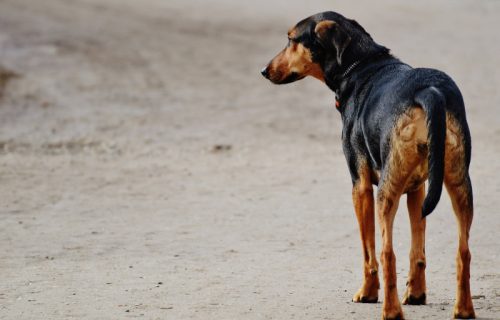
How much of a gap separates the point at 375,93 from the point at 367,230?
0.89 metres

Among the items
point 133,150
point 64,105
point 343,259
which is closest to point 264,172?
point 133,150

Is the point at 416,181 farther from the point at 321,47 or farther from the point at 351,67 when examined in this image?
the point at 321,47

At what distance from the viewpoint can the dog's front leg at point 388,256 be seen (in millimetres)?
5727

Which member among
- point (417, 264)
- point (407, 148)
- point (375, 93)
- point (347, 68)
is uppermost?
point (347, 68)

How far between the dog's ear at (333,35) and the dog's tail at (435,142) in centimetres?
124

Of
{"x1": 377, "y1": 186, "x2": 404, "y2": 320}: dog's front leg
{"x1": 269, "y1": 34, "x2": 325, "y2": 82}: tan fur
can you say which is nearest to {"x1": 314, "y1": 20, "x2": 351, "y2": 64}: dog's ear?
{"x1": 269, "y1": 34, "x2": 325, "y2": 82}: tan fur

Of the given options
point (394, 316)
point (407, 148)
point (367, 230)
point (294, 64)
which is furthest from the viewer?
point (294, 64)

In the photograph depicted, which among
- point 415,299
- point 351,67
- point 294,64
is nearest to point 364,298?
point 415,299

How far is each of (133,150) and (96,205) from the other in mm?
3513

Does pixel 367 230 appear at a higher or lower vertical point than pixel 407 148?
lower

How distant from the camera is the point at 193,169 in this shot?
41.2 feet

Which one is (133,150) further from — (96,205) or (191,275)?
(191,275)

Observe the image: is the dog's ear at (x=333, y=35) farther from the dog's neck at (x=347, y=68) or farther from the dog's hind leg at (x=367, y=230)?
the dog's hind leg at (x=367, y=230)

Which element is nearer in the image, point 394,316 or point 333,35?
point 394,316
